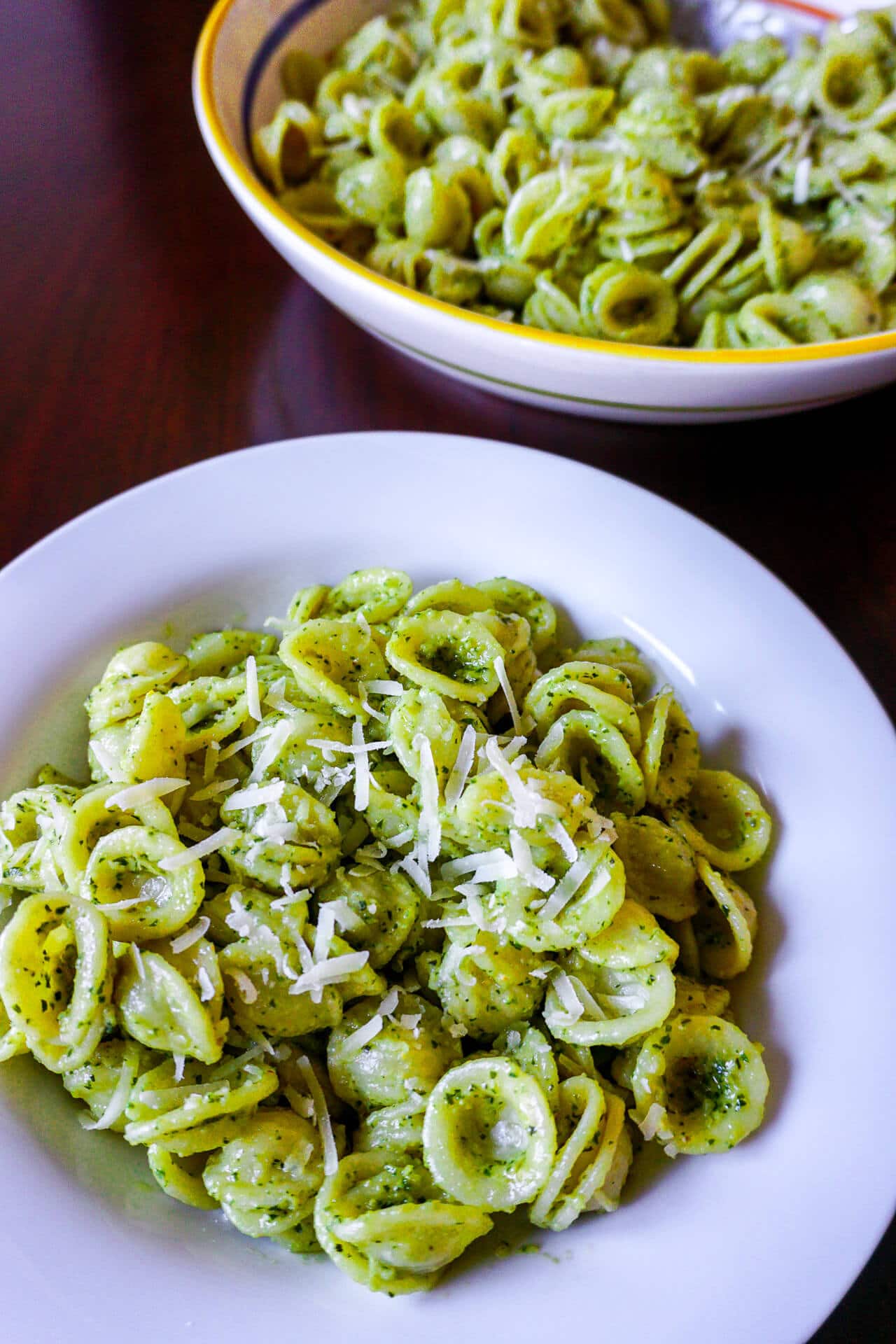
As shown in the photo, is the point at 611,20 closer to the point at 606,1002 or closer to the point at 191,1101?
the point at 606,1002

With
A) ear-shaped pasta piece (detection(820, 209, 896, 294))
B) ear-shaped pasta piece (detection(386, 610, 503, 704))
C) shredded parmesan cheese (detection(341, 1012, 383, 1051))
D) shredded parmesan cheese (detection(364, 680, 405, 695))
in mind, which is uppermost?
ear-shaped pasta piece (detection(820, 209, 896, 294))

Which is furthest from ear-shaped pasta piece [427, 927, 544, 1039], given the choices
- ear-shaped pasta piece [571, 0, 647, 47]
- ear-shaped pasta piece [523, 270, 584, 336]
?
ear-shaped pasta piece [571, 0, 647, 47]

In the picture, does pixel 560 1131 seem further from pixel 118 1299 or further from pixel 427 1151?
pixel 118 1299

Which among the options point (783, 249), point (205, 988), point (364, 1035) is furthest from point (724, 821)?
point (783, 249)

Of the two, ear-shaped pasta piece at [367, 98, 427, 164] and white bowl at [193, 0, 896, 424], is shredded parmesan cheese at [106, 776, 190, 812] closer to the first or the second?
white bowl at [193, 0, 896, 424]

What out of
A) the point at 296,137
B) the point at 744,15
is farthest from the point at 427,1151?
the point at 744,15

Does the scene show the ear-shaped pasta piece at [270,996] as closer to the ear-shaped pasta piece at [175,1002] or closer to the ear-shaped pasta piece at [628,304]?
the ear-shaped pasta piece at [175,1002]
